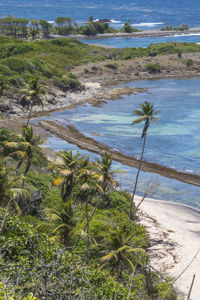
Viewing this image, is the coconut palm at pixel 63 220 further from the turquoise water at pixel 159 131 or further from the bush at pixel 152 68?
→ the bush at pixel 152 68

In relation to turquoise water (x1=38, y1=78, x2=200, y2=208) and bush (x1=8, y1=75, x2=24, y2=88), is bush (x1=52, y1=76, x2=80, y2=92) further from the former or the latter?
turquoise water (x1=38, y1=78, x2=200, y2=208)

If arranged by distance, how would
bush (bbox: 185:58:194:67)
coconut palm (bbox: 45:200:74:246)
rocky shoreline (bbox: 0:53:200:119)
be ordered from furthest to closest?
bush (bbox: 185:58:194:67) → rocky shoreline (bbox: 0:53:200:119) → coconut palm (bbox: 45:200:74:246)

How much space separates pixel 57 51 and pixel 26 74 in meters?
51.7

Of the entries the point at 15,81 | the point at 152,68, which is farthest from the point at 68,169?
the point at 152,68

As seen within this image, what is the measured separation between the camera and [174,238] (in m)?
38.2

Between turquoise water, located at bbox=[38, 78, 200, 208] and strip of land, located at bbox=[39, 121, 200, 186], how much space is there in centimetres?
165

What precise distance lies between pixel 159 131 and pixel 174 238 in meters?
43.7

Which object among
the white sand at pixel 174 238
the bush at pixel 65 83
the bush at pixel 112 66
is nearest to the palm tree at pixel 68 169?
the white sand at pixel 174 238

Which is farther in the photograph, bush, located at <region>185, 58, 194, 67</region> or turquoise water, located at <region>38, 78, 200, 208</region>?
bush, located at <region>185, 58, 194, 67</region>

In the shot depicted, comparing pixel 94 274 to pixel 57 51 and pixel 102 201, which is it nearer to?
pixel 102 201

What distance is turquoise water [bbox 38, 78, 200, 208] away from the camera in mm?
54031

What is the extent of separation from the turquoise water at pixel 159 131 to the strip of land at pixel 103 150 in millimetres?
1647

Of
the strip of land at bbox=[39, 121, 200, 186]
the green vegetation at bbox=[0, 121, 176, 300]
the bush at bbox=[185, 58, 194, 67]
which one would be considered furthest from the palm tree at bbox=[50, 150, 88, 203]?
the bush at bbox=[185, 58, 194, 67]

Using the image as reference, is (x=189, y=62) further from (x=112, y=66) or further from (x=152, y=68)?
(x=112, y=66)
